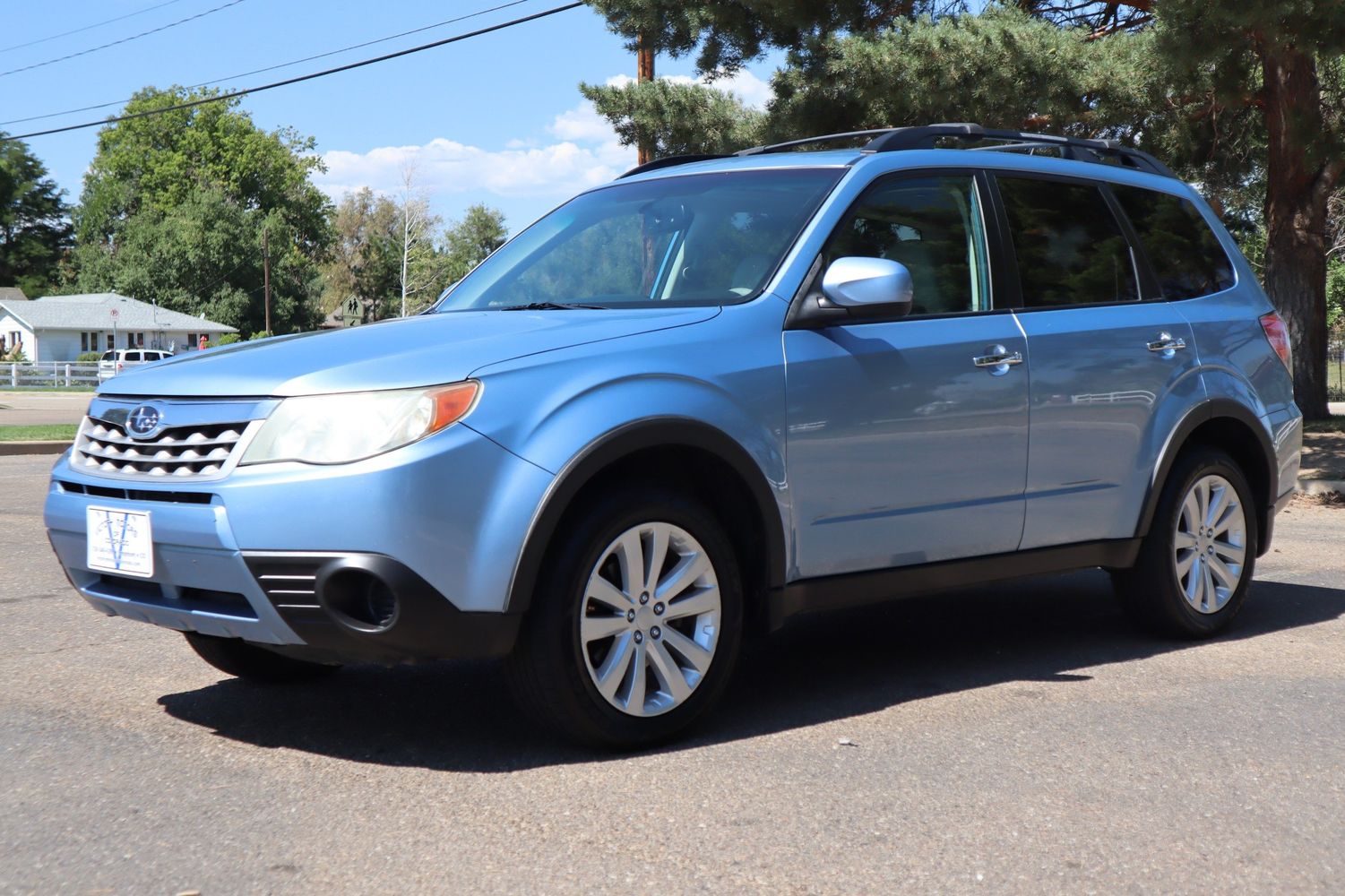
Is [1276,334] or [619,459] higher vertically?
[1276,334]

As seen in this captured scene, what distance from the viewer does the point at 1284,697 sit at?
520 cm

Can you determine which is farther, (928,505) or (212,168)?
(212,168)

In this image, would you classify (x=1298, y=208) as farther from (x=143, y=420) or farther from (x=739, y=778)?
(x=143, y=420)

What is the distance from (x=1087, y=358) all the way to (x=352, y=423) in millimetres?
2894

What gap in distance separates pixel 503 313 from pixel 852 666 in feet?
6.33

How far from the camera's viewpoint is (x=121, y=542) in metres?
4.30

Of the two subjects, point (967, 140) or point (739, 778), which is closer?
point (739, 778)

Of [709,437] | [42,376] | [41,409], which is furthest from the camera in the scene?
[42,376]

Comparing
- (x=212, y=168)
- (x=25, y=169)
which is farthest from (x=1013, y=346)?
(x=25, y=169)

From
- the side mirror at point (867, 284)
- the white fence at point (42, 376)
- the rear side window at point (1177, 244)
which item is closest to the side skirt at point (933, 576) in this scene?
the side mirror at point (867, 284)

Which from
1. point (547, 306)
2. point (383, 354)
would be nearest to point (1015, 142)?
point (547, 306)

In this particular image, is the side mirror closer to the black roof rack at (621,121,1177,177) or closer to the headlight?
the black roof rack at (621,121,1177,177)

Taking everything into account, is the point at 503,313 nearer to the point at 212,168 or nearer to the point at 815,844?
the point at 815,844

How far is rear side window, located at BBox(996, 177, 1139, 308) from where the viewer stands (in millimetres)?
5637
